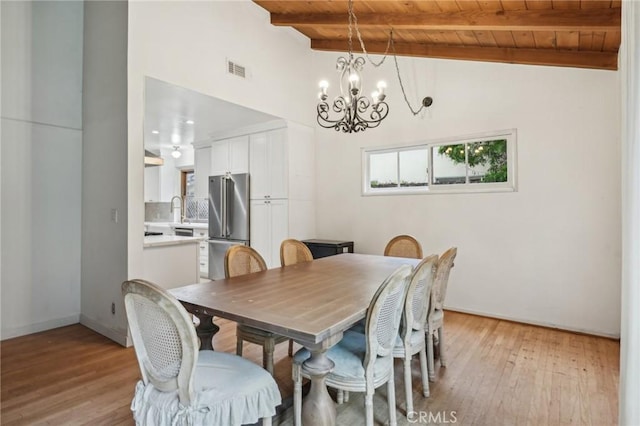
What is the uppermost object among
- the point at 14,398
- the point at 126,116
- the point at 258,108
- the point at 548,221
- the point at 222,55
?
the point at 222,55

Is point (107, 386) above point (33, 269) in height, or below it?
below

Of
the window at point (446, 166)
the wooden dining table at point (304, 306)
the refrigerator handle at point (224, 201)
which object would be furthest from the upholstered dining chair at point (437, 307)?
the refrigerator handle at point (224, 201)

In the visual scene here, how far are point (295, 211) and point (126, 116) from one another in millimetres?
2501

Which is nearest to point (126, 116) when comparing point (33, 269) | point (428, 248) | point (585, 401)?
point (33, 269)

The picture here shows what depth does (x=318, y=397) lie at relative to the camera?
1.53 m

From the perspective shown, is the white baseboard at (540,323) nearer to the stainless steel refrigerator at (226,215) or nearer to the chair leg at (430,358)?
the chair leg at (430,358)

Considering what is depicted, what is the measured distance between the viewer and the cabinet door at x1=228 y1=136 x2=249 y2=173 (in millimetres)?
5191

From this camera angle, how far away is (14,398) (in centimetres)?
222

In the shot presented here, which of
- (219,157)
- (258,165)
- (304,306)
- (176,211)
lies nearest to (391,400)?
(304,306)

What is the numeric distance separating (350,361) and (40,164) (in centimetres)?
380

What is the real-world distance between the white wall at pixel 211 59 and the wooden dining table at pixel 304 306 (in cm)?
153

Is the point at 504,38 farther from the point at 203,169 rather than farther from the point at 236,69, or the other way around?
the point at 203,169

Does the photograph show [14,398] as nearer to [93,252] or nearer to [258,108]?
[93,252]

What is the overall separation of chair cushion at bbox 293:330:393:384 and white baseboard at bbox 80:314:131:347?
2160mm
